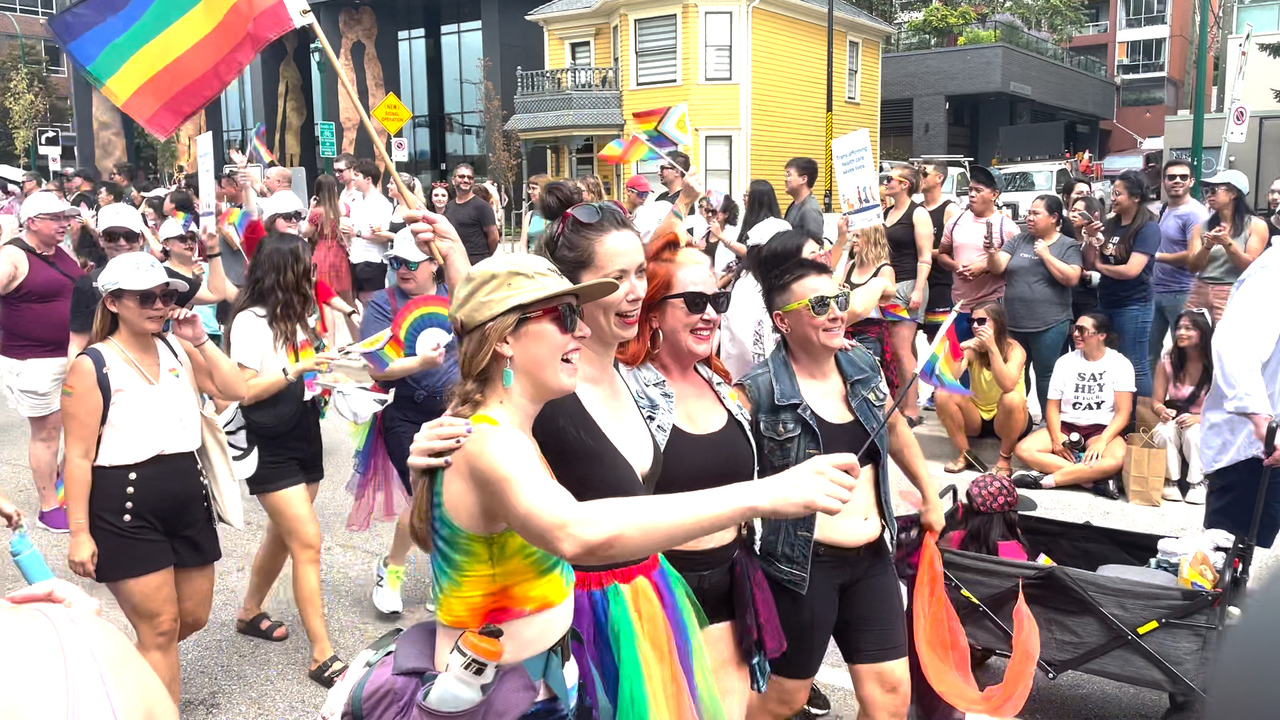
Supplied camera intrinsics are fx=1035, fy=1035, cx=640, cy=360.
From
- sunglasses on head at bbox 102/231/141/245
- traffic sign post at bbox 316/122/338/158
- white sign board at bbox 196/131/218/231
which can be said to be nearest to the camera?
white sign board at bbox 196/131/218/231

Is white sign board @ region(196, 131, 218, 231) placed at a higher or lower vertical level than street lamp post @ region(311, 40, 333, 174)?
lower

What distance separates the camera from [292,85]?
3803 centimetres

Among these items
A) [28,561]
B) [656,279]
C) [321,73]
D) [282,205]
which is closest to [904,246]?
[282,205]

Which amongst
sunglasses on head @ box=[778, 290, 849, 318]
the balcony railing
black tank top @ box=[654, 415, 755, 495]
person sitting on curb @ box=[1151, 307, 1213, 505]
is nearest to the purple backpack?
black tank top @ box=[654, 415, 755, 495]

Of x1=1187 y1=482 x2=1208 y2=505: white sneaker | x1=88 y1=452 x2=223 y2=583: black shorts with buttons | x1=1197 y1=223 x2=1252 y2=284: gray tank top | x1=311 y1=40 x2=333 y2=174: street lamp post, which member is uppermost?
x1=311 y1=40 x2=333 y2=174: street lamp post

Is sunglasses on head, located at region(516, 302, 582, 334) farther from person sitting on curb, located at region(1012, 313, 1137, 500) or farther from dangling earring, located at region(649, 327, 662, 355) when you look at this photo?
person sitting on curb, located at region(1012, 313, 1137, 500)

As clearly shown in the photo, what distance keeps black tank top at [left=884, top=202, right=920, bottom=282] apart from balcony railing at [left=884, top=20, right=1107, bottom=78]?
3304 cm

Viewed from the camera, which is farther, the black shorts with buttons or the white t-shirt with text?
the white t-shirt with text

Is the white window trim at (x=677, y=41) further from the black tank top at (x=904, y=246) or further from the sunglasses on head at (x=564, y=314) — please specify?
the sunglasses on head at (x=564, y=314)

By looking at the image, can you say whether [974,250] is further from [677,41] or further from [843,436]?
[677,41]

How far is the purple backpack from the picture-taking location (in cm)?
221

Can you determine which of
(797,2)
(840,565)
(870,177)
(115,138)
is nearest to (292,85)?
(115,138)

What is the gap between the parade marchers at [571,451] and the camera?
7.34 ft

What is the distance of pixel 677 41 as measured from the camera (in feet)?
93.8
